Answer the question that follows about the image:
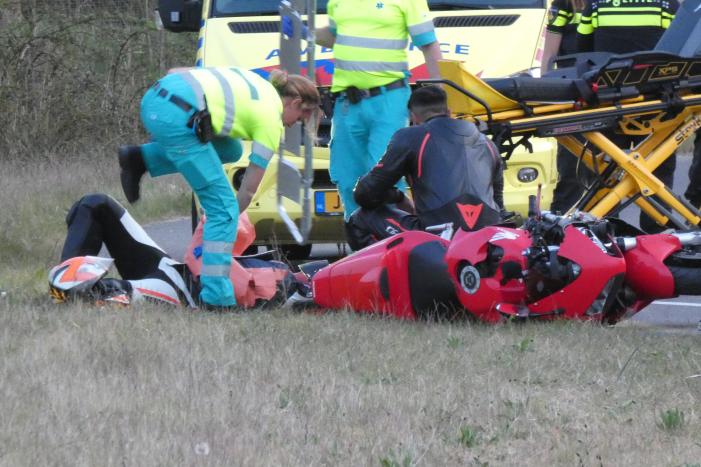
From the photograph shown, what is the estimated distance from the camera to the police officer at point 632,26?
8.78m

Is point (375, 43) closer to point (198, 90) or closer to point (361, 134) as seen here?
point (361, 134)

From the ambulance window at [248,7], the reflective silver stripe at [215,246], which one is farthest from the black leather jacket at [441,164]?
the ambulance window at [248,7]

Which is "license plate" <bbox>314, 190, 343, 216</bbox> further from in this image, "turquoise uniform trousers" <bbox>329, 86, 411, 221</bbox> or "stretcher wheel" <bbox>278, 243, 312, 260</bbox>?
"stretcher wheel" <bbox>278, 243, 312, 260</bbox>

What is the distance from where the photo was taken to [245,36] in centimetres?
938

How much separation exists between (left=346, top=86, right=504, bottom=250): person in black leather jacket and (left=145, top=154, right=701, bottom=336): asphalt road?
1.00m

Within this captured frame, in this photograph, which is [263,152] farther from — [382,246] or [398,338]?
[398,338]

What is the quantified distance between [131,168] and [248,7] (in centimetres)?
277

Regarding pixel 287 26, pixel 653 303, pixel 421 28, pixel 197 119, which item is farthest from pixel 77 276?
pixel 653 303

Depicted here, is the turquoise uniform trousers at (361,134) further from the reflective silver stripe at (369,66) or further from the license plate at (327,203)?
the license plate at (327,203)

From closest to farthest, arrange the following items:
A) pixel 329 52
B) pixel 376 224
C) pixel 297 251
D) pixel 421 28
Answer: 1. pixel 376 224
2. pixel 421 28
3. pixel 329 52
4. pixel 297 251

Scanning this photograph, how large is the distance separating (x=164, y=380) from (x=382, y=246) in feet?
5.99

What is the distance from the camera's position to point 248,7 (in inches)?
379

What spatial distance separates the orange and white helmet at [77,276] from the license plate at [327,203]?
2257mm

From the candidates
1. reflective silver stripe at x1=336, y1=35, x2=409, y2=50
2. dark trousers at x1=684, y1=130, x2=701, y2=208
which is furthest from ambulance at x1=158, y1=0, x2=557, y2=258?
dark trousers at x1=684, y1=130, x2=701, y2=208
